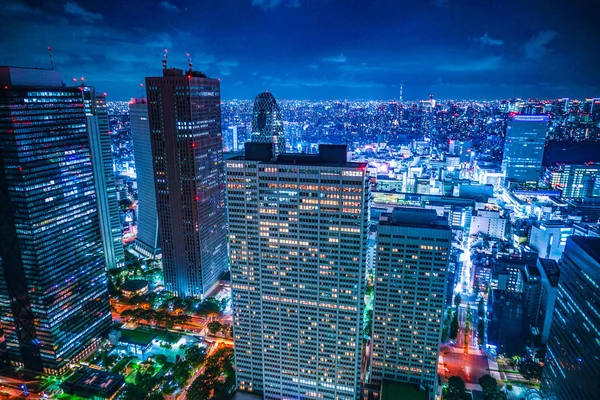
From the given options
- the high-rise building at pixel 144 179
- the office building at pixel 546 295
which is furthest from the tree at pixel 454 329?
the high-rise building at pixel 144 179

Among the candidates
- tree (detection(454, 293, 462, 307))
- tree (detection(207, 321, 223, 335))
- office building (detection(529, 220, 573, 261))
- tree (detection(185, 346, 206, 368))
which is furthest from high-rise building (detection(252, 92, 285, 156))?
office building (detection(529, 220, 573, 261))

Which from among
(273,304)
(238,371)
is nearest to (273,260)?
(273,304)

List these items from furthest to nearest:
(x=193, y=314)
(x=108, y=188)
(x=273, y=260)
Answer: (x=108, y=188)
(x=193, y=314)
(x=273, y=260)

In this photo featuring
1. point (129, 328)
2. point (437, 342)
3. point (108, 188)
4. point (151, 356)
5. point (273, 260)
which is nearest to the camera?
point (273, 260)

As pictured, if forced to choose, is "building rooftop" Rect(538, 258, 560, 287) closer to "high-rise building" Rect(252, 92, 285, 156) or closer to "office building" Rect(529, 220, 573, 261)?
"office building" Rect(529, 220, 573, 261)

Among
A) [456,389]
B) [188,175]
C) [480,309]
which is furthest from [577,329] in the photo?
[188,175]

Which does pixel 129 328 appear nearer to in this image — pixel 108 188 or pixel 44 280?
pixel 44 280

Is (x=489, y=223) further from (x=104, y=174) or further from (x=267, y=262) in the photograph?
(x=104, y=174)

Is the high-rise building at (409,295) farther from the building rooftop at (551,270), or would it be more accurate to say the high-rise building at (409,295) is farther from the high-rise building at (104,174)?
the high-rise building at (104,174)

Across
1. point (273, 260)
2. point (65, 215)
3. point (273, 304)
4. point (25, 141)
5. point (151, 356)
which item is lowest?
point (151, 356)
